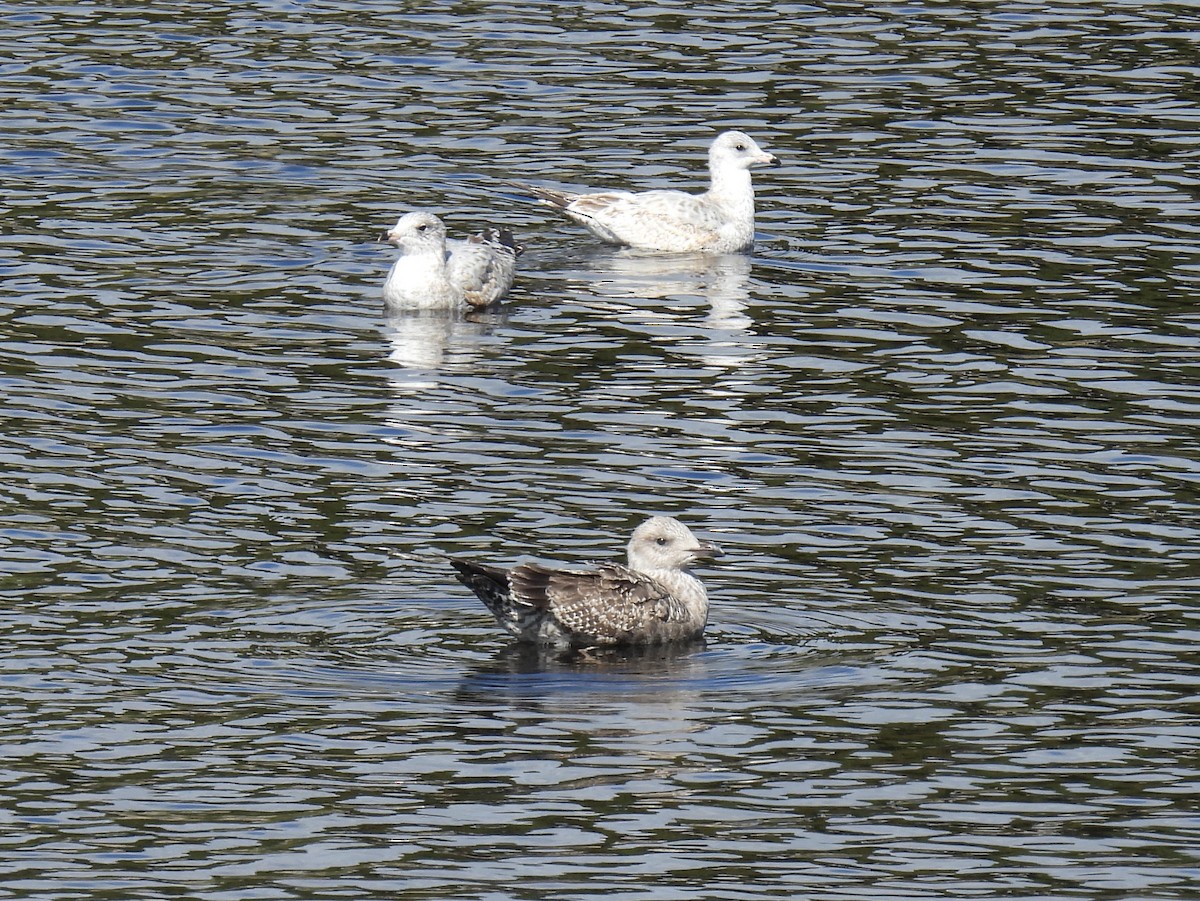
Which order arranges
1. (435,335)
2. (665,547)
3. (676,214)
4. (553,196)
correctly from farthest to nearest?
(553,196) → (676,214) → (435,335) → (665,547)

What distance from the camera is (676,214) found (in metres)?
24.5

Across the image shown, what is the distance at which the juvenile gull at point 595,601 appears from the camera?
13.7m

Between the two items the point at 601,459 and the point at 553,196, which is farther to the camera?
the point at 553,196

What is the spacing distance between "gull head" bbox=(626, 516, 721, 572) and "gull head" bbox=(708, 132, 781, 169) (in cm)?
1080

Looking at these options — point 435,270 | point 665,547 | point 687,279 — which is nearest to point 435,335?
point 435,270

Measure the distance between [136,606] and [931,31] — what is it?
64.7 ft

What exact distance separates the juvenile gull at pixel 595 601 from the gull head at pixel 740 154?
36.4 ft

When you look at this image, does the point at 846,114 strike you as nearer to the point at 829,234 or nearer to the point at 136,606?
the point at 829,234

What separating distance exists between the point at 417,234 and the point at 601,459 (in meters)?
5.47

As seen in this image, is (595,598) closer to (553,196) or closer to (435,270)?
(435,270)

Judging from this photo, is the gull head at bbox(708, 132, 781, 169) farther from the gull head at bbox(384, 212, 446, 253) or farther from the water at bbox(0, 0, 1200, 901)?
the gull head at bbox(384, 212, 446, 253)

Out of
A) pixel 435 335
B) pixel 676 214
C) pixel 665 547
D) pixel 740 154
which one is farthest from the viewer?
pixel 740 154

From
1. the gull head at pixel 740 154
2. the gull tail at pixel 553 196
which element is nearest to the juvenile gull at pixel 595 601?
the gull tail at pixel 553 196

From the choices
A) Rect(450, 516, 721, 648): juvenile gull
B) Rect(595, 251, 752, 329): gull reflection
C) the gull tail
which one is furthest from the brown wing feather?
the gull tail
